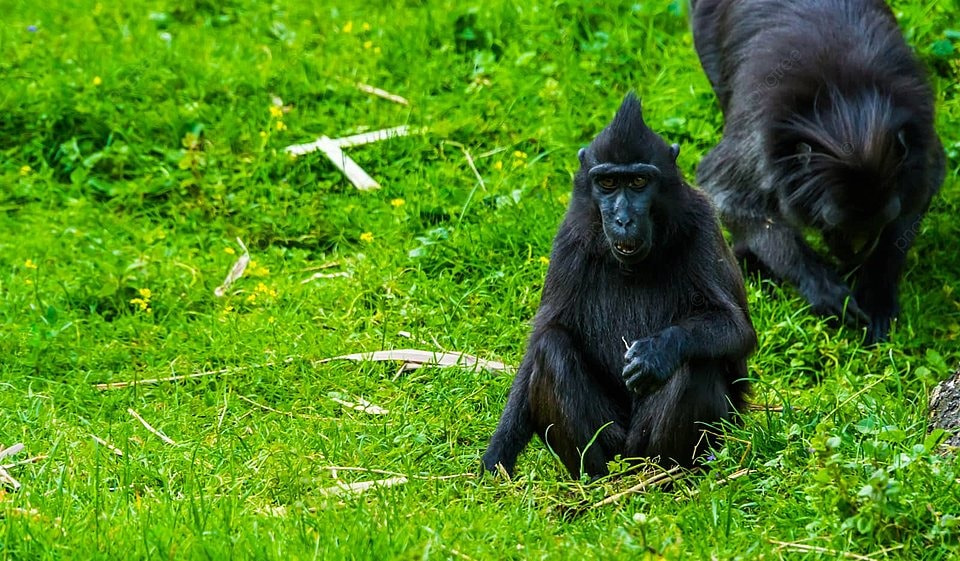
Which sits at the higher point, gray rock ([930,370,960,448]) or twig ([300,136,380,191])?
gray rock ([930,370,960,448])

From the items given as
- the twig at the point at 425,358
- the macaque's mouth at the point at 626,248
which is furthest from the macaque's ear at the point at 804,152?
the macaque's mouth at the point at 626,248

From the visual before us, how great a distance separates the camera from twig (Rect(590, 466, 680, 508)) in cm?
482

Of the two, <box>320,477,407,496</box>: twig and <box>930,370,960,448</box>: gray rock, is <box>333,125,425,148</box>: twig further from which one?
<box>930,370,960,448</box>: gray rock

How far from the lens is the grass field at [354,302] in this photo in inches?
175

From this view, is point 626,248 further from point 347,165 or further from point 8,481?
point 347,165

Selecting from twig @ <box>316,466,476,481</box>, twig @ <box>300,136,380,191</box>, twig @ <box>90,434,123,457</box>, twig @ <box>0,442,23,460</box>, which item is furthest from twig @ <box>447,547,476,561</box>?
twig @ <box>300,136,380,191</box>

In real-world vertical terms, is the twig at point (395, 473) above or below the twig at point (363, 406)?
above

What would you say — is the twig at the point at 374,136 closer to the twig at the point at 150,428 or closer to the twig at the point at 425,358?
the twig at the point at 425,358

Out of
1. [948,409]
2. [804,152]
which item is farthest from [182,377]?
[948,409]

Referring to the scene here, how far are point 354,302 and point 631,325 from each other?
227 centimetres

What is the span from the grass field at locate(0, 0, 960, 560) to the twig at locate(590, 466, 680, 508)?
6 cm

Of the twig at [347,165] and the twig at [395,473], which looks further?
the twig at [347,165]

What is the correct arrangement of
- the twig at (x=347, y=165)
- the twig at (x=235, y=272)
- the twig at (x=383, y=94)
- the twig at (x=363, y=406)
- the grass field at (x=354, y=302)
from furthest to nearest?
1. the twig at (x=383, y=94)
2. the twig at (x=347, y=165)
3. the twig at (x=235, y=272)
4. the twig at (x=363, y=406)
5. the grass field at (x=354, y=302)

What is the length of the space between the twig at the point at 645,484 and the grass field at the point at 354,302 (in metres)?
0.06
